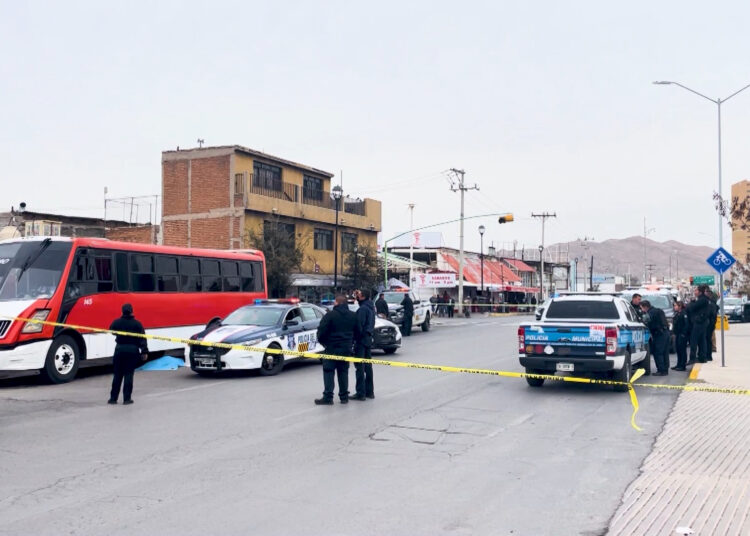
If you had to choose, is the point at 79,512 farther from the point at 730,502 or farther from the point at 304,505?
the point at 730,502

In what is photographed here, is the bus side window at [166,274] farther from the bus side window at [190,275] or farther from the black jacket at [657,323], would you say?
the black jacket at [657,323]

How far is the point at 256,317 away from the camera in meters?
17.3

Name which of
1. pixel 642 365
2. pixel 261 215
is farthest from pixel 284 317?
pixel 261 215

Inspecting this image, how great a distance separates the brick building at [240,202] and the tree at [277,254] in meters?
1.13

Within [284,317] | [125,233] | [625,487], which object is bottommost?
[625,487]

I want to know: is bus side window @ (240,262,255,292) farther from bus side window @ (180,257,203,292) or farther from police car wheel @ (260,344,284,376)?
police car wheel @ (260,344,284,376)

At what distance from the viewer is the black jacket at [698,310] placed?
17922mm

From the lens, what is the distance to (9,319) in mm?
14969

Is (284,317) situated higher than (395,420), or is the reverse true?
(284,317)

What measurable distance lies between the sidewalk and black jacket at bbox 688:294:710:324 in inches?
216

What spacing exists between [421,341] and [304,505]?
68.3ft

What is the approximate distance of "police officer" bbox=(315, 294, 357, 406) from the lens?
12.4 meters

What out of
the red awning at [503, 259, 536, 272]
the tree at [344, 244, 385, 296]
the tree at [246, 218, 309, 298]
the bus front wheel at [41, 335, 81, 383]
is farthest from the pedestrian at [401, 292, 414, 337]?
the red awning at [503, 259, 536, 272]

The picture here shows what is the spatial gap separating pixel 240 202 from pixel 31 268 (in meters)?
24.1
